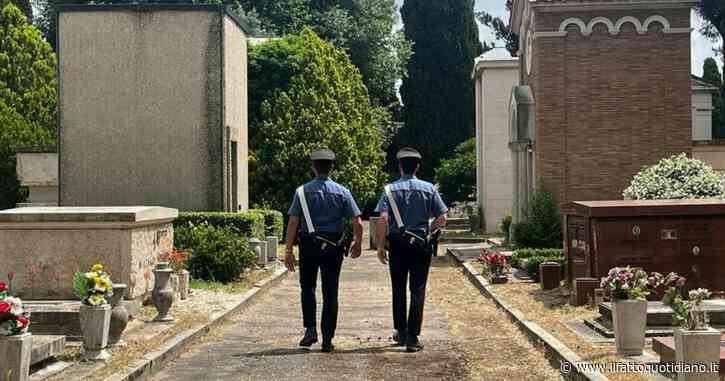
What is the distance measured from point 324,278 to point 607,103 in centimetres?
1391

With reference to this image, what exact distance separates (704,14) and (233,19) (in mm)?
31394

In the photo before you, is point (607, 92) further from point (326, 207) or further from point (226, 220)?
point (326, 207)

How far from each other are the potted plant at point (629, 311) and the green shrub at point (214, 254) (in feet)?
31.1

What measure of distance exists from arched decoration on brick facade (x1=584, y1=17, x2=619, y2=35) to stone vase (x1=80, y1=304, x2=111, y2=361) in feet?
52.0

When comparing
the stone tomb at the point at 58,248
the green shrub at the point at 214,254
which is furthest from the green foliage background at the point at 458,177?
the stone tomb at the point at 58,248

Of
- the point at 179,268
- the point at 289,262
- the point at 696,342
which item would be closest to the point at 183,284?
the point at 179,268

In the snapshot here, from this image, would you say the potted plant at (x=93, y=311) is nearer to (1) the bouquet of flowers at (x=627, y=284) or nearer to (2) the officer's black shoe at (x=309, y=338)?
(2) the officer's black shoe at (x=309, y=338)

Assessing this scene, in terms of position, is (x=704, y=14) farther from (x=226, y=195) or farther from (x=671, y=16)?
(x=226, y=195)

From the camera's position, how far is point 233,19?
23.3 meters

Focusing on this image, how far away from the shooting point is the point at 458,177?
4394 centimetres

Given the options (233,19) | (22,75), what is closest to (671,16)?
(233,19)

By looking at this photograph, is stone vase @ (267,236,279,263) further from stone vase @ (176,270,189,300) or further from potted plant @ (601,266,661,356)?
potted plant @ (601,266,661,356)

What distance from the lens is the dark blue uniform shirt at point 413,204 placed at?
1050 centimetres

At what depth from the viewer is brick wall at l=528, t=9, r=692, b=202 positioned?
22.7 meters
